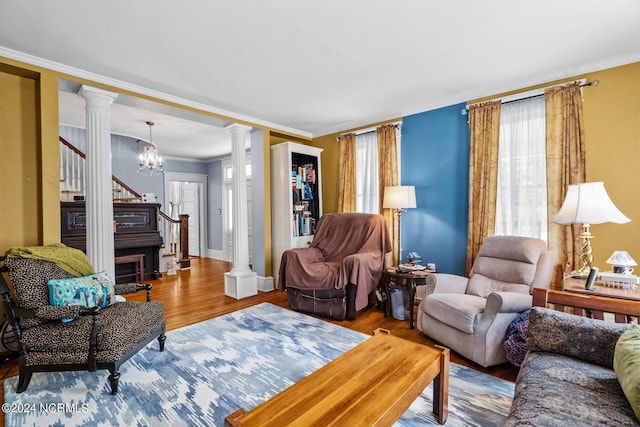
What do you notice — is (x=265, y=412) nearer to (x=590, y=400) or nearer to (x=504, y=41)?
(x=590, y=400)

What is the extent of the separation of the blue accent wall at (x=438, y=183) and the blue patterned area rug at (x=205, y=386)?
60.6 inches

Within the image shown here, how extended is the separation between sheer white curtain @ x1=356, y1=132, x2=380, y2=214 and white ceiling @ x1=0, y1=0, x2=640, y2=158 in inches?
35.8

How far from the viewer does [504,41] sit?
7.43 ft

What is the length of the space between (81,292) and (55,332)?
0.32 m

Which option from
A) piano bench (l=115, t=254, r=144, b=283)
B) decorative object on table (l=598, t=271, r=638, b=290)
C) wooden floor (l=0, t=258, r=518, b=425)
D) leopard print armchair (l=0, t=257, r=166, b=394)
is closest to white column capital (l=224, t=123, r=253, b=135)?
wooden floor (l=0, t=258, r=518, b=425)

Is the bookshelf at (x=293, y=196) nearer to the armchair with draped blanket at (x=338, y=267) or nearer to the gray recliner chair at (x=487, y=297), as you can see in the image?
the armchair with draped blanket at (x=338, y=267)

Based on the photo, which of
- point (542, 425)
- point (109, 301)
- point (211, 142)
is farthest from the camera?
point (211, 142)

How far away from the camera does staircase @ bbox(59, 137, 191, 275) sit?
179 inches

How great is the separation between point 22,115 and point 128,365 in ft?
7.74


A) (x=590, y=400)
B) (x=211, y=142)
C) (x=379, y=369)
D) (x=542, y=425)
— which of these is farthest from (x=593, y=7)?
(x=211, y=142)

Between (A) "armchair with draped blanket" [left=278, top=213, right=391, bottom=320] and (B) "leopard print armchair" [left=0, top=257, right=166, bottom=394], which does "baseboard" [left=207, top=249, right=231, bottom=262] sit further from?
(B) "leopard print armchair" [left=0, top=257, right=166, bottom=394]

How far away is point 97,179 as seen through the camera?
2801 mm

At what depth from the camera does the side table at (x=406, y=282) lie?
300 centimetres

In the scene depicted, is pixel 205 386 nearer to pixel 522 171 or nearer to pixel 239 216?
pixel 239 216
